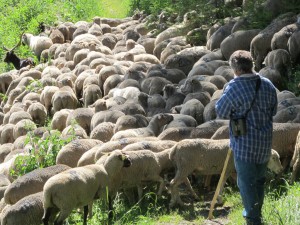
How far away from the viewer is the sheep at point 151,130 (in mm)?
11516

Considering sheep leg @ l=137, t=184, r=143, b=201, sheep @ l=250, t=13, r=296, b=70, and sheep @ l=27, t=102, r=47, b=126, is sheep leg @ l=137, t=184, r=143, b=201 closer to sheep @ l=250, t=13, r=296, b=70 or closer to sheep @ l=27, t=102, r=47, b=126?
sheep @ l=250, t=13, r=296, b=70

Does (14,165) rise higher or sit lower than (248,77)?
lower

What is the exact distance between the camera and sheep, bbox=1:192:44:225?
8.73 metres

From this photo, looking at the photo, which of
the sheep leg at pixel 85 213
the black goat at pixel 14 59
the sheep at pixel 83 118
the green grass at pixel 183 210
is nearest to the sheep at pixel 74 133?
the sheep at pixel 83 118

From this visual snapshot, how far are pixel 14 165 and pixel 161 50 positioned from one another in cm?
935

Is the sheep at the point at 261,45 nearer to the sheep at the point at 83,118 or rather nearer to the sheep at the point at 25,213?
the sheep at the point at 83,118

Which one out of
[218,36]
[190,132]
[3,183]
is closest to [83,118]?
[3,183]

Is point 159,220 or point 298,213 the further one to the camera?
point 159,220

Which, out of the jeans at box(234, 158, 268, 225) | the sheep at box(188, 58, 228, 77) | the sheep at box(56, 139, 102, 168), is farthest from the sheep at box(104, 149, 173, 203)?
the sheep at box(188, 58, 228, 77)

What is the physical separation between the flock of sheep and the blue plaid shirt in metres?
2.00

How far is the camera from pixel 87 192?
8688 mm

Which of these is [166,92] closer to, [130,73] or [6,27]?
[130,73]

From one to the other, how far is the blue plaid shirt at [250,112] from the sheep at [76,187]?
2.47 meters

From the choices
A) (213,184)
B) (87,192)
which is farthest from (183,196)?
(87,192)
